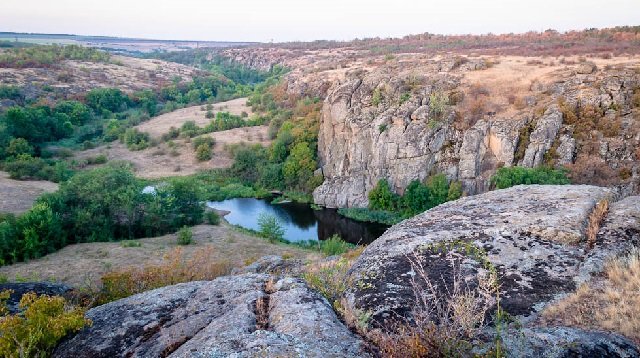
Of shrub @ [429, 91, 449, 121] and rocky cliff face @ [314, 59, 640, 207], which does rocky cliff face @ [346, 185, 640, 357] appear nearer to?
rocky cliff face @ [314, 59, 640, 207]

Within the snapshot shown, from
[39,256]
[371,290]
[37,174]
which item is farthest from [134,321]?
[37,174]

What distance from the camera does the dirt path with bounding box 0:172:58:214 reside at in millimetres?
33188

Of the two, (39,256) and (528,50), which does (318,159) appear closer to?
(39,256)

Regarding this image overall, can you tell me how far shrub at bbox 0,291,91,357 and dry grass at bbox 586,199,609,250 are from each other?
8642 mm

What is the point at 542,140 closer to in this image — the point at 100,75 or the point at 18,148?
the point at 18,148

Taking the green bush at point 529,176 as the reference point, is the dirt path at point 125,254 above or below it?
below

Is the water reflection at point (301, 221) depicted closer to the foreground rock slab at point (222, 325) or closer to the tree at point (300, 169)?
the tree at point (300, 169)

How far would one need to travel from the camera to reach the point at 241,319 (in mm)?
5988

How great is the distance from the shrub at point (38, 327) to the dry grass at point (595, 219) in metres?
8.64

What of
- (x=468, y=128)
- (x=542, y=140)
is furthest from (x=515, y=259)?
(x=468, y=128)

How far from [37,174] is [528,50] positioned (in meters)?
58.2

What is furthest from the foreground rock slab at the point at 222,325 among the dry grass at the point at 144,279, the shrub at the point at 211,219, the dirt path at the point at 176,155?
the dirt path at the point at 176,155

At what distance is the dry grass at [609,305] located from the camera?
5653 millimetres

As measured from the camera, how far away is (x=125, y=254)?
2580 centimetres
